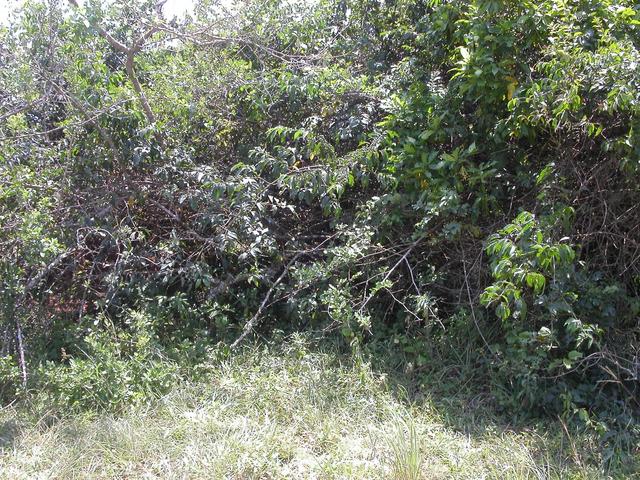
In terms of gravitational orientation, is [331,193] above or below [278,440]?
above

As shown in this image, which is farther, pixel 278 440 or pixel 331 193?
pixel 331 193

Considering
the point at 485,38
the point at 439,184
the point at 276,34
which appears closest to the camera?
the point at 485,38

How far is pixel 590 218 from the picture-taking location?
4.16 m

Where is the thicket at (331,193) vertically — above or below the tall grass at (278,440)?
above

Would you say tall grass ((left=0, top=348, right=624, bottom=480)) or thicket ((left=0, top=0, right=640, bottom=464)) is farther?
thicket ((left=0, top=0, right=640, bottom=464))

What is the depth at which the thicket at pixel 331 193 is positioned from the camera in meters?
3.92

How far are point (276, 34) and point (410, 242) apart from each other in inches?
87.8

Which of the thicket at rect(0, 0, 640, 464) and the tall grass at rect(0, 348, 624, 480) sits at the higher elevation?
the thicket at rect(0, 0, 640, 464)

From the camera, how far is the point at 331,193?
15.7 feet

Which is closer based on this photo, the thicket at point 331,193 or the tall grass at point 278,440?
the tall grass at point 278,440

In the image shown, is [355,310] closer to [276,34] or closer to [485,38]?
[485,38]

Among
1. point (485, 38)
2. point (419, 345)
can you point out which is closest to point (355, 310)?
point (419, 345)

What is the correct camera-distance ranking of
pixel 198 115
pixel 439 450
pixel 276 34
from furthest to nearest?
pixel 276 34, pixel 198 115, pixel 439 450

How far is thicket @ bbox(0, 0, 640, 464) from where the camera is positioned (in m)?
3.92
